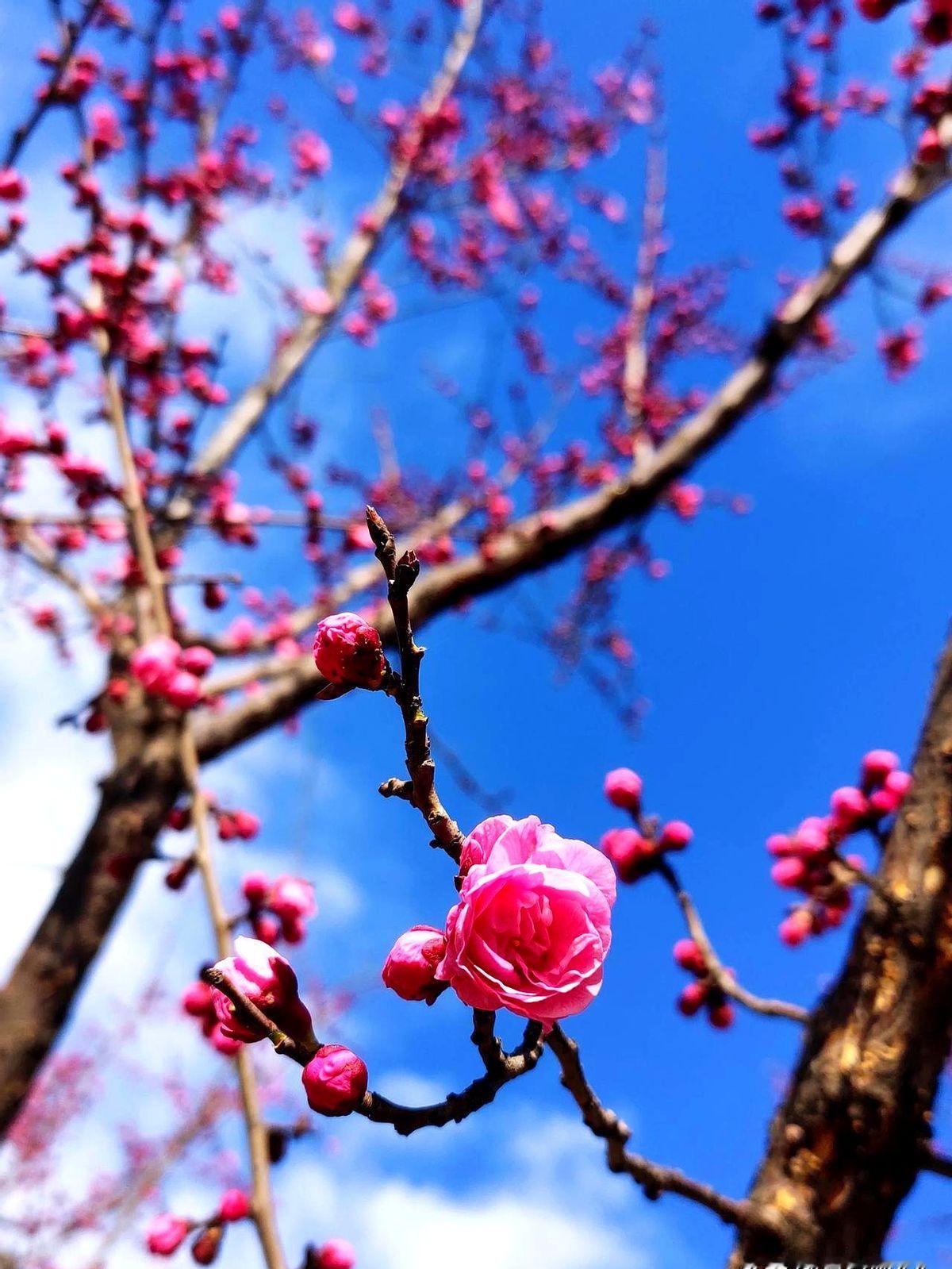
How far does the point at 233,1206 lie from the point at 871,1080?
141 centimetres

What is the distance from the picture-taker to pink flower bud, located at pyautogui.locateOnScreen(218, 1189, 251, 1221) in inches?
83.4

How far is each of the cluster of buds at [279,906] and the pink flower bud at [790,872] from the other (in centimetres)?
126

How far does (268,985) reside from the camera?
1062 millimetres

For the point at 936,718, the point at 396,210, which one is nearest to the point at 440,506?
the point at 396,210

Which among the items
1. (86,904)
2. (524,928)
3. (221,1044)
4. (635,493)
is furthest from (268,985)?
(635,493)

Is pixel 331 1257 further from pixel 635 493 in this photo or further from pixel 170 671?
pixel 635 493

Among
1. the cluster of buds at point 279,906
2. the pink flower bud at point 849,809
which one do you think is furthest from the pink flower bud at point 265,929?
the pink flower bud at point 849,809

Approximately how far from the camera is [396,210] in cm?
675

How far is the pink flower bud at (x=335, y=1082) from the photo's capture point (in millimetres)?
948

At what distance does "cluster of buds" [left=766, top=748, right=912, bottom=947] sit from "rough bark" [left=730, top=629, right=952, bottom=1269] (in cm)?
45

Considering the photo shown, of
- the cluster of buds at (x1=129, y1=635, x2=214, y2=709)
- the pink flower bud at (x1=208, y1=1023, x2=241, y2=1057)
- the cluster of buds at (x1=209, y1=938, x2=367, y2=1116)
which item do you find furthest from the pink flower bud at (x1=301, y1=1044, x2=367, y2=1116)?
the cluster of buds at (x1=129, y1=635, x2=214, y2=709)

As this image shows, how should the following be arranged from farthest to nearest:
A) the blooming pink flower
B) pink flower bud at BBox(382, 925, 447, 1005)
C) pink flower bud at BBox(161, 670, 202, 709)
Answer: pink flower bud at BBox(161, 670, 202, 709) → pink flower bud at BBox(382, 925, 447, 1005) → the blooming pink flower

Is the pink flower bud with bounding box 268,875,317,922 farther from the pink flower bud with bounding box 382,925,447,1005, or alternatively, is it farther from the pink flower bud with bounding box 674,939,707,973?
the pink flower bud with bounding box 382,925,447,1005

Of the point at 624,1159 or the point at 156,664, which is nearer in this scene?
the point at 624,1159
